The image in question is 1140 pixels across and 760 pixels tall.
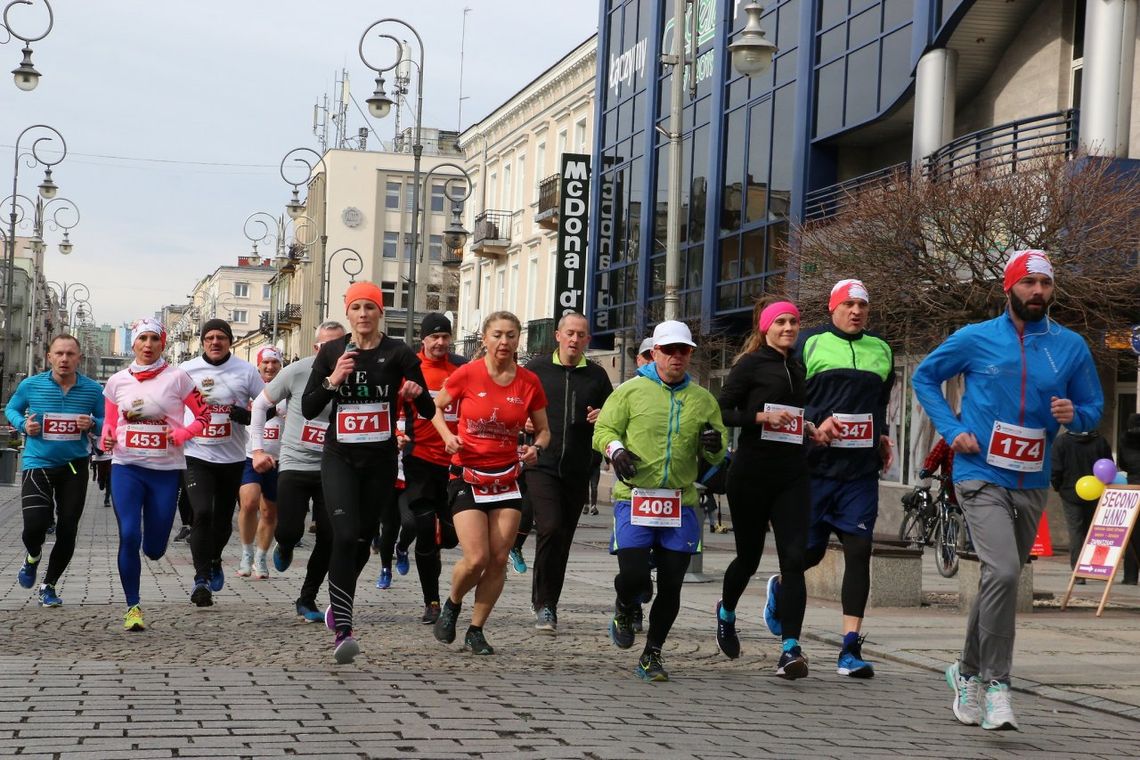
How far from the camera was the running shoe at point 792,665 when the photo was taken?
8078 millimetres

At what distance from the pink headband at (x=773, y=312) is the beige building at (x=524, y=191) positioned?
36.3 metres

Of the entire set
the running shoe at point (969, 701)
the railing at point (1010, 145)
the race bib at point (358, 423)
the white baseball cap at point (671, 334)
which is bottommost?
the running shoe at point (969, 701)

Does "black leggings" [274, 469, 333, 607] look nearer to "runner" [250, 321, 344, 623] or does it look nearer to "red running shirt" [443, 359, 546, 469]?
"runner" [250, 321, 344, 623]

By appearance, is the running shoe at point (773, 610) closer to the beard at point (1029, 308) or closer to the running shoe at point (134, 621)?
the beard at point (1029, 308)

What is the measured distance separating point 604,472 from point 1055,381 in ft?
114

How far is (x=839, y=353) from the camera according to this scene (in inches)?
346

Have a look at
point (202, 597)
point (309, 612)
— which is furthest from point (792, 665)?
point (202, 597)

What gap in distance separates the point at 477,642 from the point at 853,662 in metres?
1.95

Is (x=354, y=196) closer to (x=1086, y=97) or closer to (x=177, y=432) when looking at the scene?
(x=1086, y=97)

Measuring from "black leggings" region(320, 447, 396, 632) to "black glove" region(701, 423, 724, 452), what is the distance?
1714 mm

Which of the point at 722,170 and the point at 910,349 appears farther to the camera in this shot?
the point at 722,170

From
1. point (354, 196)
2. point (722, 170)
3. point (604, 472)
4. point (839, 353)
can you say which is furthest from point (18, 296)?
point (839, 353)

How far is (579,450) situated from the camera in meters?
10.2

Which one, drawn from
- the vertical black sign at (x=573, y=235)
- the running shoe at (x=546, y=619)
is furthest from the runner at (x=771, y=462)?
the vertical black sign at (x=573, y=235)
